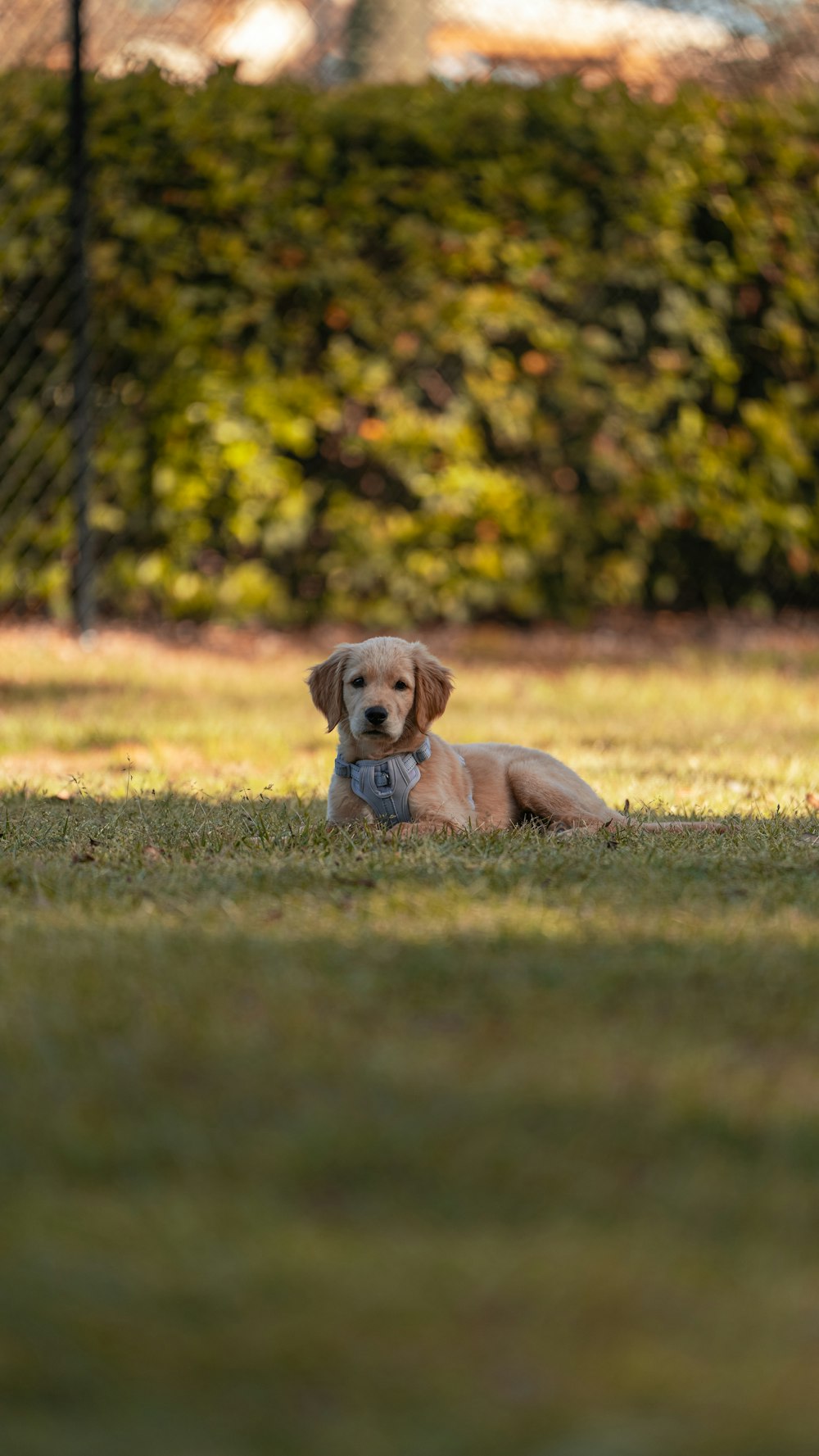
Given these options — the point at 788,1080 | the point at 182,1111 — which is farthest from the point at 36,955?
the point at 788,1080

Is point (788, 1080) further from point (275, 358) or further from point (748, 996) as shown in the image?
point (275, 358)

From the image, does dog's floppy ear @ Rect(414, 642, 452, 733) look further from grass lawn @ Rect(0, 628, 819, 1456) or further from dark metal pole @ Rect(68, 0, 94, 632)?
dark metal pole @ Rect(68, 0, 94, 632)

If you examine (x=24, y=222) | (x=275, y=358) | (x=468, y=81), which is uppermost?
(x=468, y=81)

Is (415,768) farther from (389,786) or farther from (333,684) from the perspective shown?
(333,684)

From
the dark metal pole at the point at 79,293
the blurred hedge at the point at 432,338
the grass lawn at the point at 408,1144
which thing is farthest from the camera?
the blurred hedge at the point at 432,338

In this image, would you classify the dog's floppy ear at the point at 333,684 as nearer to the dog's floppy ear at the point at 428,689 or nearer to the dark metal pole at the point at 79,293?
the dog's floppy ear at the point at 428,689

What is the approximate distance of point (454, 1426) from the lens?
1.73 metres

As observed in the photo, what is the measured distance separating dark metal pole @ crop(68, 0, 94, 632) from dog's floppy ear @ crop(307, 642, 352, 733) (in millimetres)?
4699

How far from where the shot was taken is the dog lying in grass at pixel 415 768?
475 cm

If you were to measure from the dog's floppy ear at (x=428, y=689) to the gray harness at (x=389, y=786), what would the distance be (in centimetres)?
19

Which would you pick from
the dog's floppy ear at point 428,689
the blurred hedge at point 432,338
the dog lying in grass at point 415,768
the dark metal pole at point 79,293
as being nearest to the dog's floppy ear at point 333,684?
the dog lying in grass at point 415,768

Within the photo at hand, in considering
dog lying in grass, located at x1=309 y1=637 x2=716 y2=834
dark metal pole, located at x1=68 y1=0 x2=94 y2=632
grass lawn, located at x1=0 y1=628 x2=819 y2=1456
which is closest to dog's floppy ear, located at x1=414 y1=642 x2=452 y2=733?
dog lying in grass, located at x1=309 y1=637 x2=716 y2=834

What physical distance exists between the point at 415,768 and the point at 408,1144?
248 centimetres

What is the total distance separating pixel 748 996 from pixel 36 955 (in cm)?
142
